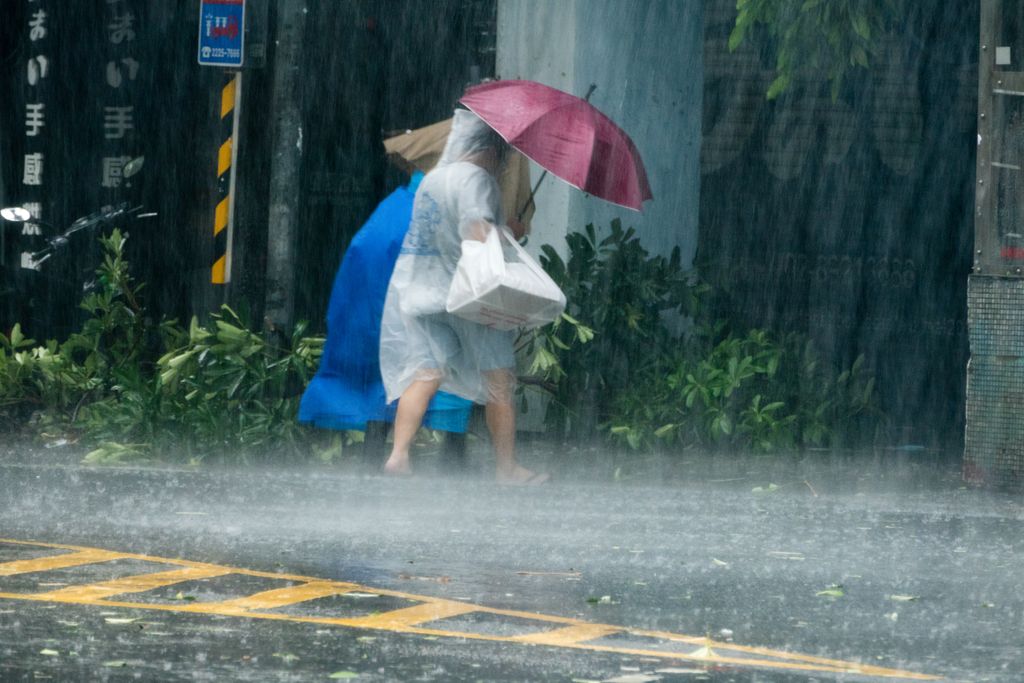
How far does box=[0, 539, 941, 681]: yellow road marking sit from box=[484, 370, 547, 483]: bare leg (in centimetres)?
246

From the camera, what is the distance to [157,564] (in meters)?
7.52

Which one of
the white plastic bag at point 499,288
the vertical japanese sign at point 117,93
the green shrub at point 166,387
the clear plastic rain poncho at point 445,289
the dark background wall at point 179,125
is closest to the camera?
the white plastic bag at point 499,288

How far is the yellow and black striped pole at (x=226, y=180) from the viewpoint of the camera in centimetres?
1144

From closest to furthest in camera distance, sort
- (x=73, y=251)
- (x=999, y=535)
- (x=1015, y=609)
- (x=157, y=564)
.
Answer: (x=1015, y=609), (x=157, y=564), (x=999, y=535), (x=73, y=251)

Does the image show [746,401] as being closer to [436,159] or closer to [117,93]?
[436,159]

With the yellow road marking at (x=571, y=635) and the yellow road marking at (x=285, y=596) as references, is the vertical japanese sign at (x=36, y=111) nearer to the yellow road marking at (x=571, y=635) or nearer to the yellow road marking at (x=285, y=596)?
the yellow road marking at (x=285, y=596)

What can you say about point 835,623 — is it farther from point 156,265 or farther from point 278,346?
point 156,265

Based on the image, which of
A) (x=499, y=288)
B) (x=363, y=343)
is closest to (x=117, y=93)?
(x=363, y=343)

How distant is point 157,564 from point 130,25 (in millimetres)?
6934

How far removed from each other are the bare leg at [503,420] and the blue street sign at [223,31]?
9.07ft

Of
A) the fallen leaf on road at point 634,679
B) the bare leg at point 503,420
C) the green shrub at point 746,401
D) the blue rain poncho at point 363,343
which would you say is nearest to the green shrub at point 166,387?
the blue rain poncho at point 363,343

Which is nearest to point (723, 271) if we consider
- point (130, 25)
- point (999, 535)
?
point (999, 535)

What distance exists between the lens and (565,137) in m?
9.44

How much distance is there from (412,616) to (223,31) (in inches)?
220
